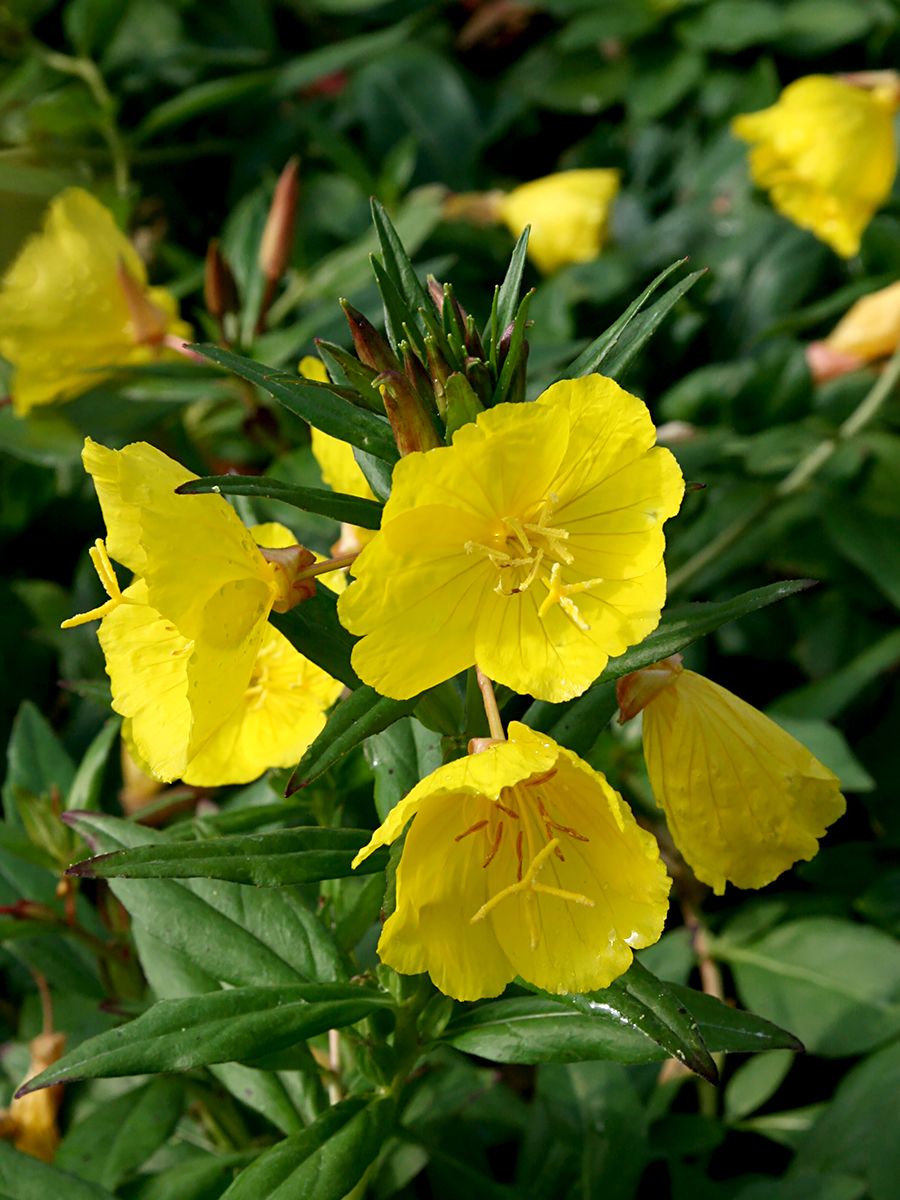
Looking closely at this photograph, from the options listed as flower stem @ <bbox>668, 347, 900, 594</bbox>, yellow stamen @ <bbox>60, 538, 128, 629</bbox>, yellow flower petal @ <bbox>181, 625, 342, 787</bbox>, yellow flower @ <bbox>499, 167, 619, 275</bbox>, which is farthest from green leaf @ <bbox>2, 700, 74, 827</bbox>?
yellow flower @ <bbox>499, 167, 619, 275</bbox>

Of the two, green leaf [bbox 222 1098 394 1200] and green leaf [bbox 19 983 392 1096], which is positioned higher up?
→ green leaf [bbox 19 983 392 1096]

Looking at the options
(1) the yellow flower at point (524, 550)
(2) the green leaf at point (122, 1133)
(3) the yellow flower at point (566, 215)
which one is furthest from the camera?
(3) the yellow flower at point (566, 215)

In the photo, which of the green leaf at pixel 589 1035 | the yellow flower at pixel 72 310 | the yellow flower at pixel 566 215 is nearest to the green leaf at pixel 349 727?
the green leaf at pixel 589 1035

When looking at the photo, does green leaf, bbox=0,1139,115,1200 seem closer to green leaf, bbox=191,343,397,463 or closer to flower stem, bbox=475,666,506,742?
flower stem, bbox=475,666,506,742

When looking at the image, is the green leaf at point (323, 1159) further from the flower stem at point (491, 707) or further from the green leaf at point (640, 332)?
the green leaf at point (640, 332)

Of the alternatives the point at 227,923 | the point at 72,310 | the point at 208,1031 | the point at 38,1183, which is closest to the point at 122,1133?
the point at 38,1183

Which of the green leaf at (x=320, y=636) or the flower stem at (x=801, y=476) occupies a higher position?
the green leaf at (x=320, y=636)
